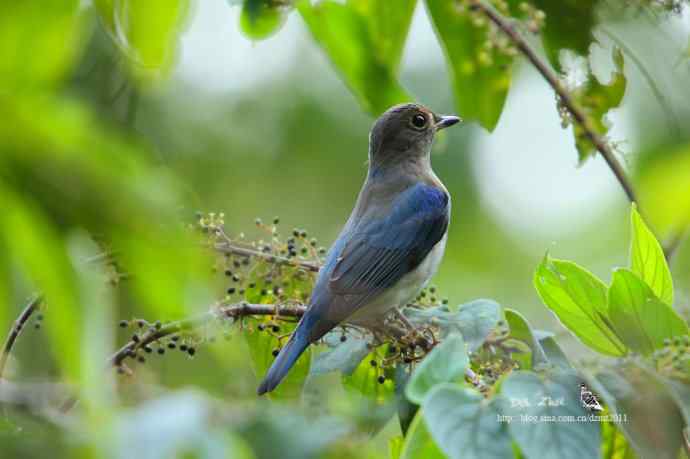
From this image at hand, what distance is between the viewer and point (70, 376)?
4.30 ft

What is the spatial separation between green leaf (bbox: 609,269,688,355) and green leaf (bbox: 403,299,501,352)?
0.32 metres

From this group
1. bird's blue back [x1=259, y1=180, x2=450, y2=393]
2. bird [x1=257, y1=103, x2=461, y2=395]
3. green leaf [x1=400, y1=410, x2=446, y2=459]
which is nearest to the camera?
green leaf [x1=400, y1=410, x2=446, y2=459]

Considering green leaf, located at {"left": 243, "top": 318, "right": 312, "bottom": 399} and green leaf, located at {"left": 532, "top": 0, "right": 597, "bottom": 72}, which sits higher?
green leaf, located at {"left": 532, "top": 0, "right": 597, "bottom": 72}

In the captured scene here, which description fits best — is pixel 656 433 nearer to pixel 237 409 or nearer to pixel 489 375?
pixel 489 375

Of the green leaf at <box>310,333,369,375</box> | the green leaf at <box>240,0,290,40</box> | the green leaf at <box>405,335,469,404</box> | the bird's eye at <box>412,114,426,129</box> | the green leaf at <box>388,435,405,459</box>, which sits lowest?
the green leaf at <box>388,435,405,459</box>

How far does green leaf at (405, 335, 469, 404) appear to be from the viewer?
2.13m

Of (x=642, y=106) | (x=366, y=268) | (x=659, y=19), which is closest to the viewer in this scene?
(x=659, y=19)

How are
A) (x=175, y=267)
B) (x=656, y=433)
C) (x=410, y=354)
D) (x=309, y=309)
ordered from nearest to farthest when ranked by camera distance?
(x=175, y=267), (x=656, y=433), (x=410, y=354), (x=309, y=309)

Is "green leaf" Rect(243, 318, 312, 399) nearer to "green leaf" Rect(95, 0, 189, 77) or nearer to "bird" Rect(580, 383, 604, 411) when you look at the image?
"bird" Rect(580, 383, 604, 411)

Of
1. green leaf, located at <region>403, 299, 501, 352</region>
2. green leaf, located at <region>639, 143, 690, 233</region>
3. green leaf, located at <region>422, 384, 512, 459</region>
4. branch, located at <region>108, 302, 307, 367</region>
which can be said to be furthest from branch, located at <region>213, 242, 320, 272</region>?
green leaf, located at <region>639, 143, 690, 233</region>

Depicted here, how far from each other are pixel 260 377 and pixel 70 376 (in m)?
2.15

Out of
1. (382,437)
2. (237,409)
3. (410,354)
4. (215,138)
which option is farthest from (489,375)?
(215,138)

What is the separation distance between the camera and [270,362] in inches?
135

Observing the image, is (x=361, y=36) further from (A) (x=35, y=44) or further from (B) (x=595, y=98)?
(A) (x=35, y=44)
